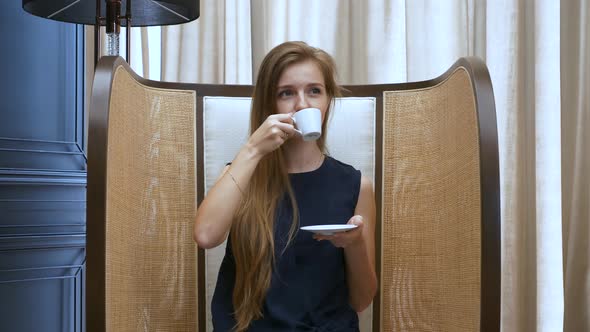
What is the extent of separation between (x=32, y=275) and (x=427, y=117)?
131 centimetres

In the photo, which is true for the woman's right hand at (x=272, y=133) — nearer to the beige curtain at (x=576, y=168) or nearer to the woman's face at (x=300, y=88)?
the woman's face at (x=300, y=88)

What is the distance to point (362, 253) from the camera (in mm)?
1331

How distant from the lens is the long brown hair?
52.2 inches

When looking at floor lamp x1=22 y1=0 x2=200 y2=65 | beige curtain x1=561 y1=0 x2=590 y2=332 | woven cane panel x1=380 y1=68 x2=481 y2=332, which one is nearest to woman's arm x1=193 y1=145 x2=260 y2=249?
woven cane panel x1=380 y1=68 x2=481 y2=332

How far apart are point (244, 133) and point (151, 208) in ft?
0.90

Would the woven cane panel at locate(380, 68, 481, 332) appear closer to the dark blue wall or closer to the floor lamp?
the floor lamp

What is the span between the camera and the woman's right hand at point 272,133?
127 cm

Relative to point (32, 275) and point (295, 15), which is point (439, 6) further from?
point (32, 275)

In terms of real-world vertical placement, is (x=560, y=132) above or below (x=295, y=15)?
below

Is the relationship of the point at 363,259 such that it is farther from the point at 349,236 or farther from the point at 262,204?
the point at 262,204

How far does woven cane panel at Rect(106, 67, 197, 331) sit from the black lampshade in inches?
15.4

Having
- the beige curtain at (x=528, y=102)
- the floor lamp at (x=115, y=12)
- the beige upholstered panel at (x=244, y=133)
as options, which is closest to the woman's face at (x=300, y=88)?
the beige upholstered panel at (x=244, y=133)

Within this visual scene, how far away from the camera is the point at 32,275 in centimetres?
216

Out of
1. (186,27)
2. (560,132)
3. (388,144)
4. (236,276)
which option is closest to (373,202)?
(388,144)
